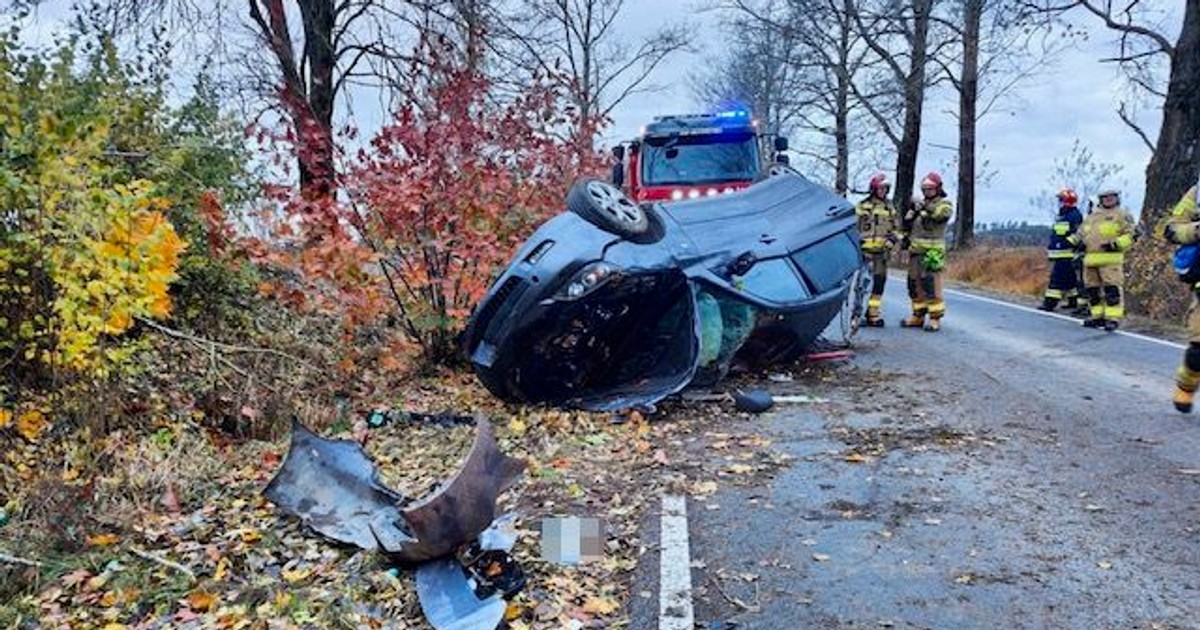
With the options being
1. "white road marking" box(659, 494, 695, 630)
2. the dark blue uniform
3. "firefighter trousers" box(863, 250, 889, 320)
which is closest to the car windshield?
"firefighter trousers" box(863, 250, 889, 320)

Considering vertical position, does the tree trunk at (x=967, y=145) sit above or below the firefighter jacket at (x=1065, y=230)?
above

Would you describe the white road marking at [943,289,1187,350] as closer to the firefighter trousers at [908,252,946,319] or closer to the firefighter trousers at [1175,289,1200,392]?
the firefighter trousers at [908,252,946,319]

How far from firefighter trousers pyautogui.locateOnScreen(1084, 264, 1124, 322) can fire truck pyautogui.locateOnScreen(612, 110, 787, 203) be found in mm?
3952

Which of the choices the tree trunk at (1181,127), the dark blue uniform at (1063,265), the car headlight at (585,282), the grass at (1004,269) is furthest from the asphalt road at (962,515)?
the grass at (1004,269)

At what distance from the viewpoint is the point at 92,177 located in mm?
4605

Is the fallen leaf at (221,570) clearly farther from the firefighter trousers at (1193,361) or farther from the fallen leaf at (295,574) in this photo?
the firefighter trousers at (1193,361)

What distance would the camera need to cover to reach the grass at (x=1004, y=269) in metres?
15.8

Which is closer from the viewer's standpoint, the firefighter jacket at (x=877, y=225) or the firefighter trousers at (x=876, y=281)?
the firefighter trousers at (x=876, y=281)

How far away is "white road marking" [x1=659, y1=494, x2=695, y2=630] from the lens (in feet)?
9.68

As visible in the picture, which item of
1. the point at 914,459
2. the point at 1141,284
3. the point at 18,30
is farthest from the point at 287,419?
the point at 1141,284

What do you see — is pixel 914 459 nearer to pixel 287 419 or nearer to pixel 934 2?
pixel 287 419

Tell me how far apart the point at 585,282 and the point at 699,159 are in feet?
22.3

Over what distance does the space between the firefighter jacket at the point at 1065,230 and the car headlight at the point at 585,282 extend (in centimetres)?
881

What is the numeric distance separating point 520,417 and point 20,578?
2.93 m
